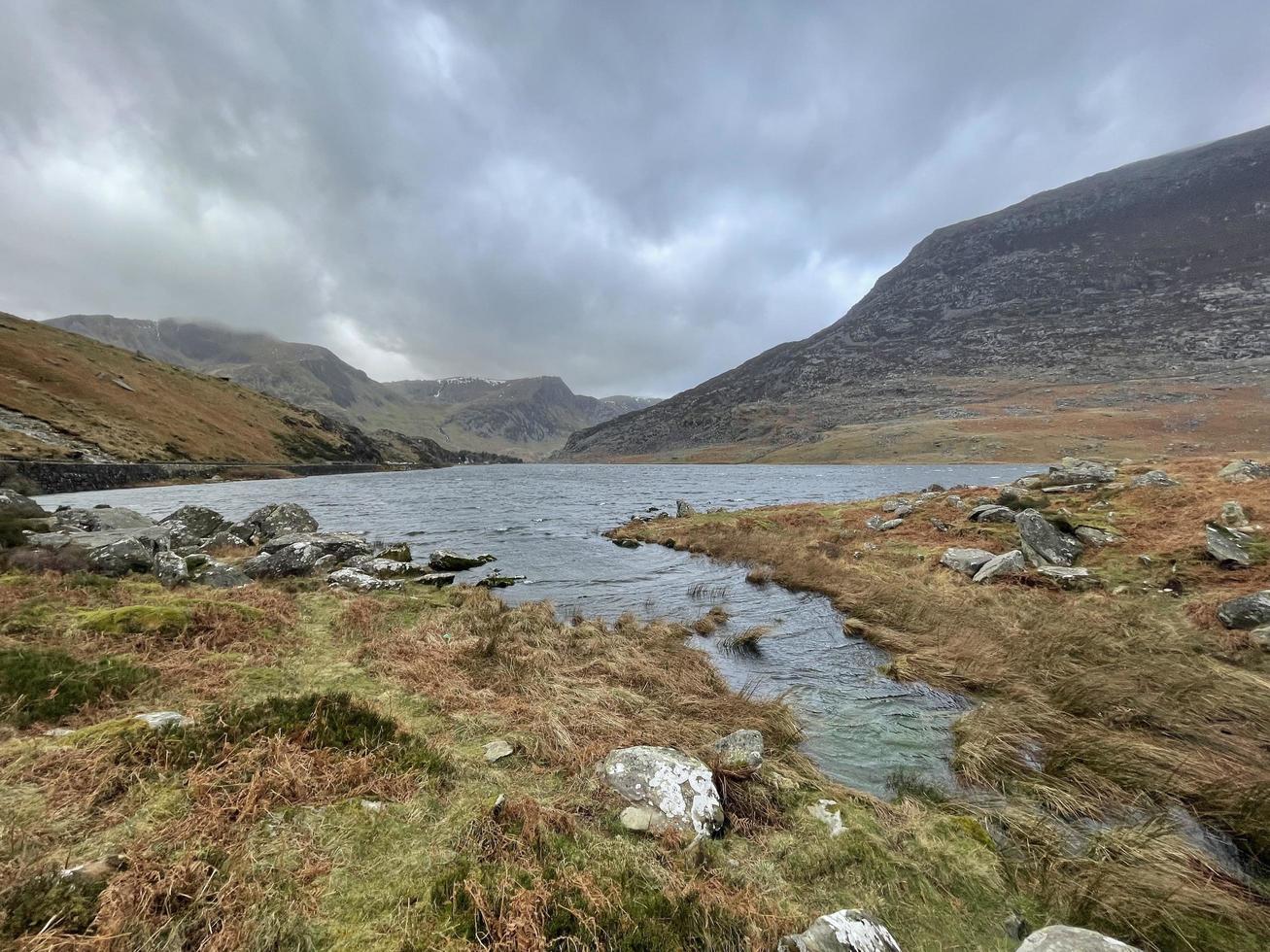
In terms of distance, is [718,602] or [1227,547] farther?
[718,602]

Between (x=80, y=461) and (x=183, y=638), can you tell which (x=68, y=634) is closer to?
(x=183, y=638)

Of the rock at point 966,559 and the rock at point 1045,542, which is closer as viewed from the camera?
the rock at point 1045,542

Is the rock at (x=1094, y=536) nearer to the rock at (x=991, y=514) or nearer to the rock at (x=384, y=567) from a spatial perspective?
the rock at (x=991, y=514)

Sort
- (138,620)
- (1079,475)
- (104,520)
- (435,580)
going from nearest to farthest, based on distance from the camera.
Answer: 1. (138,620)
2. (435,580)
3. (104,520)
4. (1079,475)

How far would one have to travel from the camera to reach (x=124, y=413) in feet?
294

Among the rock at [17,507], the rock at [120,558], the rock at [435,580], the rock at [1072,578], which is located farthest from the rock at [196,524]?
the rock at [1072,578]

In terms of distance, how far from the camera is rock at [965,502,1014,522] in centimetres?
2166

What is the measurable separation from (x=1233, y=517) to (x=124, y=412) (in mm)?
131108

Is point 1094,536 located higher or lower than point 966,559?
higher

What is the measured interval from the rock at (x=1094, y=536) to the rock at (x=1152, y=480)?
628 centimetres

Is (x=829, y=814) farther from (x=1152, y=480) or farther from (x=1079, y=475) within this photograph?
(x=1079, y=475)

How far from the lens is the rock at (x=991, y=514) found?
71.1 feet

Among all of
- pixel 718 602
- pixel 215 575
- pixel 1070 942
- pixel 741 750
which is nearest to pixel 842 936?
pixel 1070 942

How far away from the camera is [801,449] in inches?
6265
